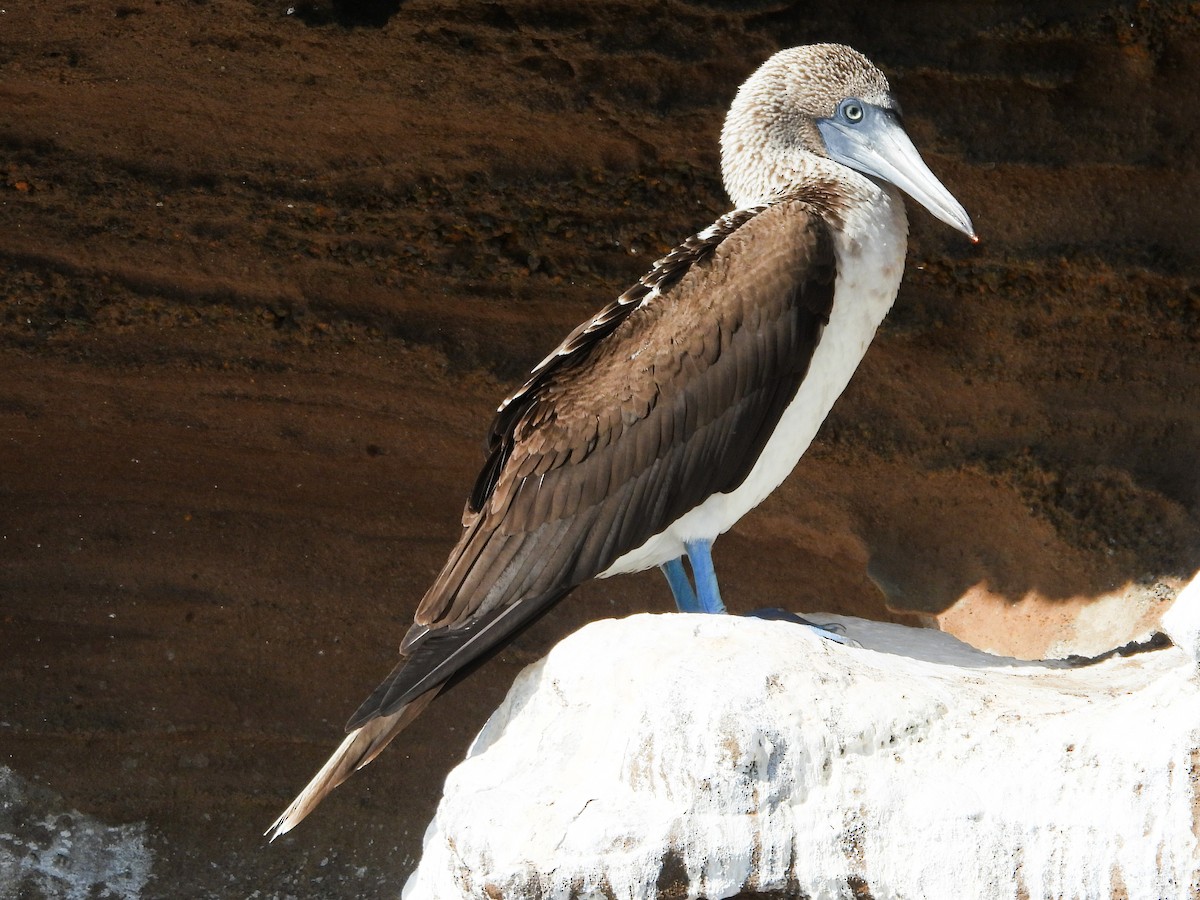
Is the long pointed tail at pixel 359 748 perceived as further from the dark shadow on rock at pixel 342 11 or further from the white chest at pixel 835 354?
the dark shadow on rock at pixel 342 11

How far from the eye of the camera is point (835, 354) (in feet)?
12.6

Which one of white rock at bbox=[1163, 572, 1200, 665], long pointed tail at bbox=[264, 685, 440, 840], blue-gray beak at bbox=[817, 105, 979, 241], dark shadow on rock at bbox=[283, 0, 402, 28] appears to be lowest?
long pointed tail at bbox=[264, 685, 440, 840]

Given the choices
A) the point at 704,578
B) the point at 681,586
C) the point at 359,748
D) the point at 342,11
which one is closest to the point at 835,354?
the point at 704,578

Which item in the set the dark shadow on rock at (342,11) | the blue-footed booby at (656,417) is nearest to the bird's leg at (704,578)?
the blue-footed booby at (656,417)

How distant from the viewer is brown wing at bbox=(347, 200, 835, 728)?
11.9ft

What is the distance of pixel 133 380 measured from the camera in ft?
18.9

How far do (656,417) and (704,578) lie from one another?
0.49m

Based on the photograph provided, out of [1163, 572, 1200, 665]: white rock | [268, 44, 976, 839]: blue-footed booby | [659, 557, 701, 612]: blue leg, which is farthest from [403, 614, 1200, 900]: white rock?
[659, 557, 701, 612]: blue leg

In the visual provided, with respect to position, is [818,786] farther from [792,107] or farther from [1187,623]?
[792,107]

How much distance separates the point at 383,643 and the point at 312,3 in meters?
2.57

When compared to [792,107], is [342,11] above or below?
below

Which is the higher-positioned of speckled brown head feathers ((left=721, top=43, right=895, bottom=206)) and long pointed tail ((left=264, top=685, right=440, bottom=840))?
speckled brown head feathers ((left=721, top=43, right=895, bottom=206))

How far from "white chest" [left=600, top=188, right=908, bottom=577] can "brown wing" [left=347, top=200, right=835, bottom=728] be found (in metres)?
0.09

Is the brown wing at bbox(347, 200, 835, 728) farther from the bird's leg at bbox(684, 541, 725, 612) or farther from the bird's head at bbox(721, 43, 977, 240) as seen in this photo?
the bird's head at bbox(721, 43, 977, 240)
